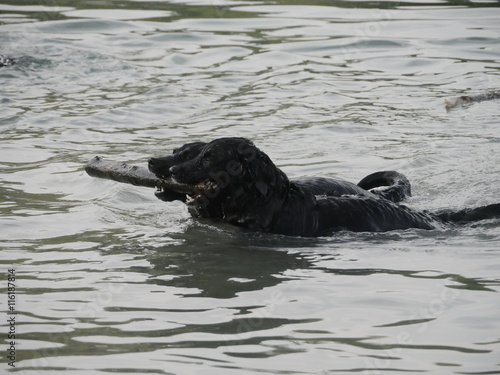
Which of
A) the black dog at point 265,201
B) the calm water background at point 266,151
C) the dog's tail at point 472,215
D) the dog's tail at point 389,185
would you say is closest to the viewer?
the calm water background at point 266,151

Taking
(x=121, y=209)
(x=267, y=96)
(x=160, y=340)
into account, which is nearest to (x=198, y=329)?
(x=160, y=340)

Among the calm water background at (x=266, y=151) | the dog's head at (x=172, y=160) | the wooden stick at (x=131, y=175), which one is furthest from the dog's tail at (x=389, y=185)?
the wooden stick at (x=131, y=175)

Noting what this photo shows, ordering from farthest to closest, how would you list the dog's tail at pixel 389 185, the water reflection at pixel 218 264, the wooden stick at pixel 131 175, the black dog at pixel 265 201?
the dog's tail at pixel 389 185 → the wooden stick at pixel 131 175 → the black dog at pixel 265 201 → the water reflection at pixel 218 264

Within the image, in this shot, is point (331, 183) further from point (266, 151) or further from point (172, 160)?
point (266, 151)

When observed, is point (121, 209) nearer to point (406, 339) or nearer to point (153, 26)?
point (406, 339)

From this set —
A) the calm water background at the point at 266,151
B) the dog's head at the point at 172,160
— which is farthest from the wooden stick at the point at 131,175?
the calm water background at the point at 266,151

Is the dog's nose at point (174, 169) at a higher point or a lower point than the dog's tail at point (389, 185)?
higher

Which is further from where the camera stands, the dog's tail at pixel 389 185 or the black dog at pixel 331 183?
the dog's tail at pixel 389 185

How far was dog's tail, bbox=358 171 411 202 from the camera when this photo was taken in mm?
9422

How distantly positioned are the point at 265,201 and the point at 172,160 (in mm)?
825

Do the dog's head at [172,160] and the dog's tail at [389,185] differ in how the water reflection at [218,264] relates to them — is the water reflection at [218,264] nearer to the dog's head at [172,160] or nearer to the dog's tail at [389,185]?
the dog's head at [172,160]

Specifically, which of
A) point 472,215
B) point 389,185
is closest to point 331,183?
point 389,185

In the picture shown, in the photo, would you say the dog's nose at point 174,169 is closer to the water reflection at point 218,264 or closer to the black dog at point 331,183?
the black dog at point 331,183

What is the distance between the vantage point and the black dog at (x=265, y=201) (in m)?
8.01
